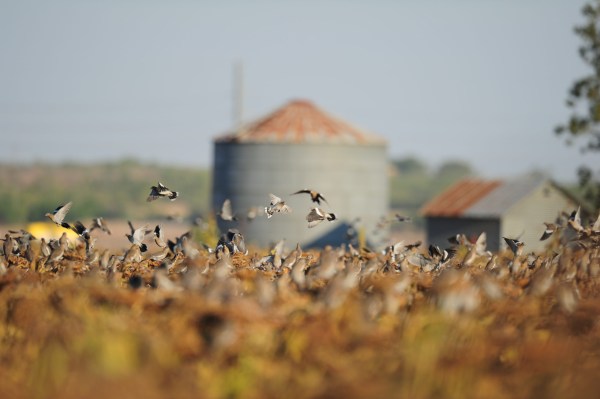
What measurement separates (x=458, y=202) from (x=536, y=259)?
1248 inches

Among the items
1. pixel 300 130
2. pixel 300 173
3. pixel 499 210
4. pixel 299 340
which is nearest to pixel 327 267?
pixel 299 340

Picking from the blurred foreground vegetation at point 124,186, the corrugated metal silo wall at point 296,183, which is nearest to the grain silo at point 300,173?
the corrugated metal silo wall at point 296,183

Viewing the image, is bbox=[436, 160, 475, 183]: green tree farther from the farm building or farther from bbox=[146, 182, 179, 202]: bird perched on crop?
bbox=[146, 182, 179, 202]: bird perched on crop

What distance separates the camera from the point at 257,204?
1497 inches

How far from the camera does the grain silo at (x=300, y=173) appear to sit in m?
37.9

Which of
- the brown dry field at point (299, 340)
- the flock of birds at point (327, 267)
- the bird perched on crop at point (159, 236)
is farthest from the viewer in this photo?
the bird perched on crop at point (159, 236)

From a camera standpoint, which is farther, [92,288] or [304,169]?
[304,169]

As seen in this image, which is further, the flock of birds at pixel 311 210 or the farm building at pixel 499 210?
the farm building at pixel 499 210

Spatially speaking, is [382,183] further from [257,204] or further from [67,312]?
[67,312]

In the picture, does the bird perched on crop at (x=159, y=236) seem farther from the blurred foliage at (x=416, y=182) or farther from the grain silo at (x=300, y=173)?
the blurred foliage at (x=416, y=182)

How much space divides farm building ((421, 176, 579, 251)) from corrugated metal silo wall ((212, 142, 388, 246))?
3418 millimetres

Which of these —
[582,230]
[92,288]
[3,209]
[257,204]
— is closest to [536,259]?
[582,230]

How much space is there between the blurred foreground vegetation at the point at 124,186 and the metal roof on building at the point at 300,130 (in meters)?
61.1

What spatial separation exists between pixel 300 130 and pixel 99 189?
10388 centimetres
